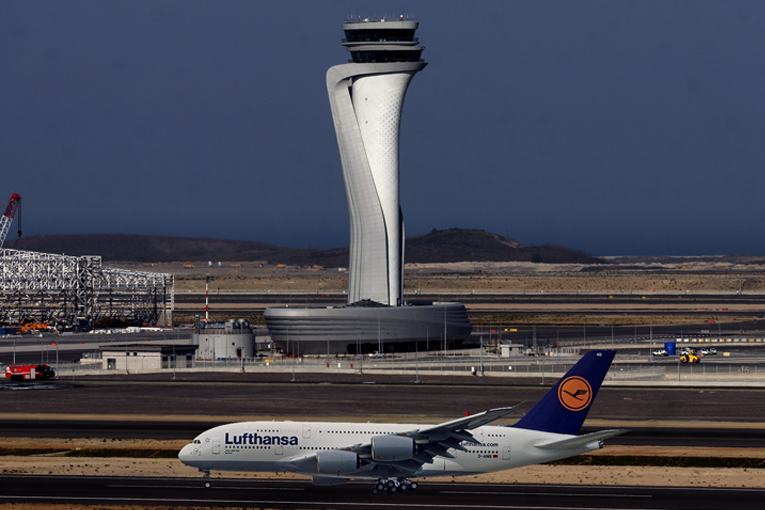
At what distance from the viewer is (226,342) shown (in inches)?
4779

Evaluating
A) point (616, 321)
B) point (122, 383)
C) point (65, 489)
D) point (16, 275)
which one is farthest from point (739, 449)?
point (16, 275)

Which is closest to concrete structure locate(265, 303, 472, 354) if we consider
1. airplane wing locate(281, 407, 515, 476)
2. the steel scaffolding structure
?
the steel scaffolding structure

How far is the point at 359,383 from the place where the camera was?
9438 centimetres

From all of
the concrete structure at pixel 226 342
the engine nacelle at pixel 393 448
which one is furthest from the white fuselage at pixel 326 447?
the concrete structure at pixel 226 342

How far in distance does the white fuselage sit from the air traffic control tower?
7234cm

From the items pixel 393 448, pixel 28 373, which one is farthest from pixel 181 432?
pixel 28 373

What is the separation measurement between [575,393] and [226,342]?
79.2 meters

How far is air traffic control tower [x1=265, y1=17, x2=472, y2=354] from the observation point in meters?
121

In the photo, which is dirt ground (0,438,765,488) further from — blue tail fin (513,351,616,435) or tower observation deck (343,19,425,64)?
tower observation deck (343,19,425,64)

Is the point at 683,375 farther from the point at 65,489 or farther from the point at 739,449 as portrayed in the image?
the point at 65,489

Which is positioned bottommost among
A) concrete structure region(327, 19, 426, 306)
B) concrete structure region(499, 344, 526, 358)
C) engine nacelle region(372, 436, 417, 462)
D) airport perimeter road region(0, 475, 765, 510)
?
airport perimeter road region(0, 475, 765, 510)

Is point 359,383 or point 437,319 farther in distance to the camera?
point 437,319

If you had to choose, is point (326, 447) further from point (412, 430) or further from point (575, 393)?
point (575, 393)

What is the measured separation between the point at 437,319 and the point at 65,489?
77130 mm
